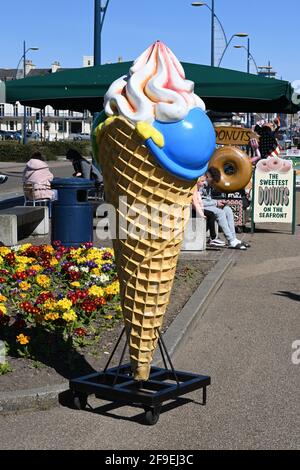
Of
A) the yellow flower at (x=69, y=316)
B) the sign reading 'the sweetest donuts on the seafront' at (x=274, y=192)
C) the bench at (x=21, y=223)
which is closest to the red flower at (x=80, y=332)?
the yellow flower at (x=69, y=316)

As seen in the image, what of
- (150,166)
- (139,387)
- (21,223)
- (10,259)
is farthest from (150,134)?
(21,223)

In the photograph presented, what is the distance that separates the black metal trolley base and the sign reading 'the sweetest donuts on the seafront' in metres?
10.5

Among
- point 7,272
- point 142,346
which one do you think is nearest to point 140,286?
point 142,346

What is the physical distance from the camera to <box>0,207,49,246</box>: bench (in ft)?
40.3

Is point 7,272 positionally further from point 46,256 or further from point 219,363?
point 219,363

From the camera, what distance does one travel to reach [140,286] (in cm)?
527

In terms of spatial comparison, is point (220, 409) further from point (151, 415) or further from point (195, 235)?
point (195, 235)

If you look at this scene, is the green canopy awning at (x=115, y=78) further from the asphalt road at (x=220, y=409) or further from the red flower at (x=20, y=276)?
the asphalt road at (x=220, y=409)

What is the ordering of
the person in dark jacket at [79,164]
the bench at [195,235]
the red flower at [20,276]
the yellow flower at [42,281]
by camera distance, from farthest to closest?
the person in dark jacket at [79,164], the bench at [195,235], the red flower at [20,276], the yellow flower at [42,281]

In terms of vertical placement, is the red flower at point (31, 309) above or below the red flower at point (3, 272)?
above

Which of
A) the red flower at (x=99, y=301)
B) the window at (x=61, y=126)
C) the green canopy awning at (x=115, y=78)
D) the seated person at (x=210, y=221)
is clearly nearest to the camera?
the red flower at (x=99, y=301)

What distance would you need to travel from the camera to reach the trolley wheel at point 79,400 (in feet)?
18.5

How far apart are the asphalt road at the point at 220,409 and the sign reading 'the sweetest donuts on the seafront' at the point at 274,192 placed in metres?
6.91

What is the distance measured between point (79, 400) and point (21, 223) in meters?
7.91
